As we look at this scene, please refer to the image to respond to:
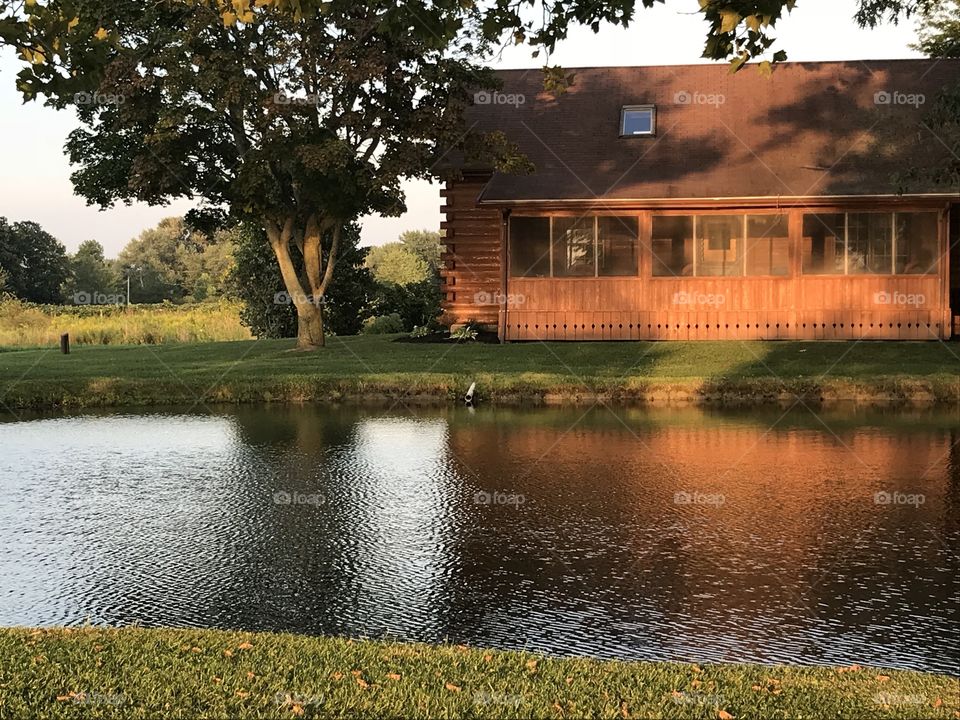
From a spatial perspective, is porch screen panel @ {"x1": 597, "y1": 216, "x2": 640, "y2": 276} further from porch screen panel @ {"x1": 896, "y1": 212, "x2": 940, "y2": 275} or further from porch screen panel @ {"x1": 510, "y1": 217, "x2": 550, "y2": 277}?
porch screen panel @ {"x1": 896, "y1": 212, "x2": 940, "y2": 275}

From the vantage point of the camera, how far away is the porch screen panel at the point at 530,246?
30.7 metres

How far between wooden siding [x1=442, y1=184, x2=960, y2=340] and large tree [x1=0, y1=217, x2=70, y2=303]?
55.6m

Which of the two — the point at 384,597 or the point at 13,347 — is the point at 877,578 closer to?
the point at 384,597

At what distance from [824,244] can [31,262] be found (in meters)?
63.4

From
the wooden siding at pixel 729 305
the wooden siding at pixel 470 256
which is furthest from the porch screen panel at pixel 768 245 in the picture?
the wooden siding at pixel 470 256

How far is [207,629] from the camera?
6547 mm

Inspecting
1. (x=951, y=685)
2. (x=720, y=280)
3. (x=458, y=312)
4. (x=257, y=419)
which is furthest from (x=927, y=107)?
(x=951, y=685)

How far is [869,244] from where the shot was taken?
1186 inches

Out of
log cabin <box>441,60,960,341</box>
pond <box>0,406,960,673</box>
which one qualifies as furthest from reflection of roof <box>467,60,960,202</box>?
pond <box>0,406,960,673</box>

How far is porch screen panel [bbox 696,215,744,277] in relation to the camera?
30.5m

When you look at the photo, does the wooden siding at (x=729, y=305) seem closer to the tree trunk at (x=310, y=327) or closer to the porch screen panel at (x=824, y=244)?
the porch screen panel at (x=824, y=244)

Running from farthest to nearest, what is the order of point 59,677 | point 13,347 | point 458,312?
1. point 13,347
2. point 458,312
3. point 59,677

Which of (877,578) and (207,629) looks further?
(877,578)

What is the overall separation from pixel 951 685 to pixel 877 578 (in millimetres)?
2564
